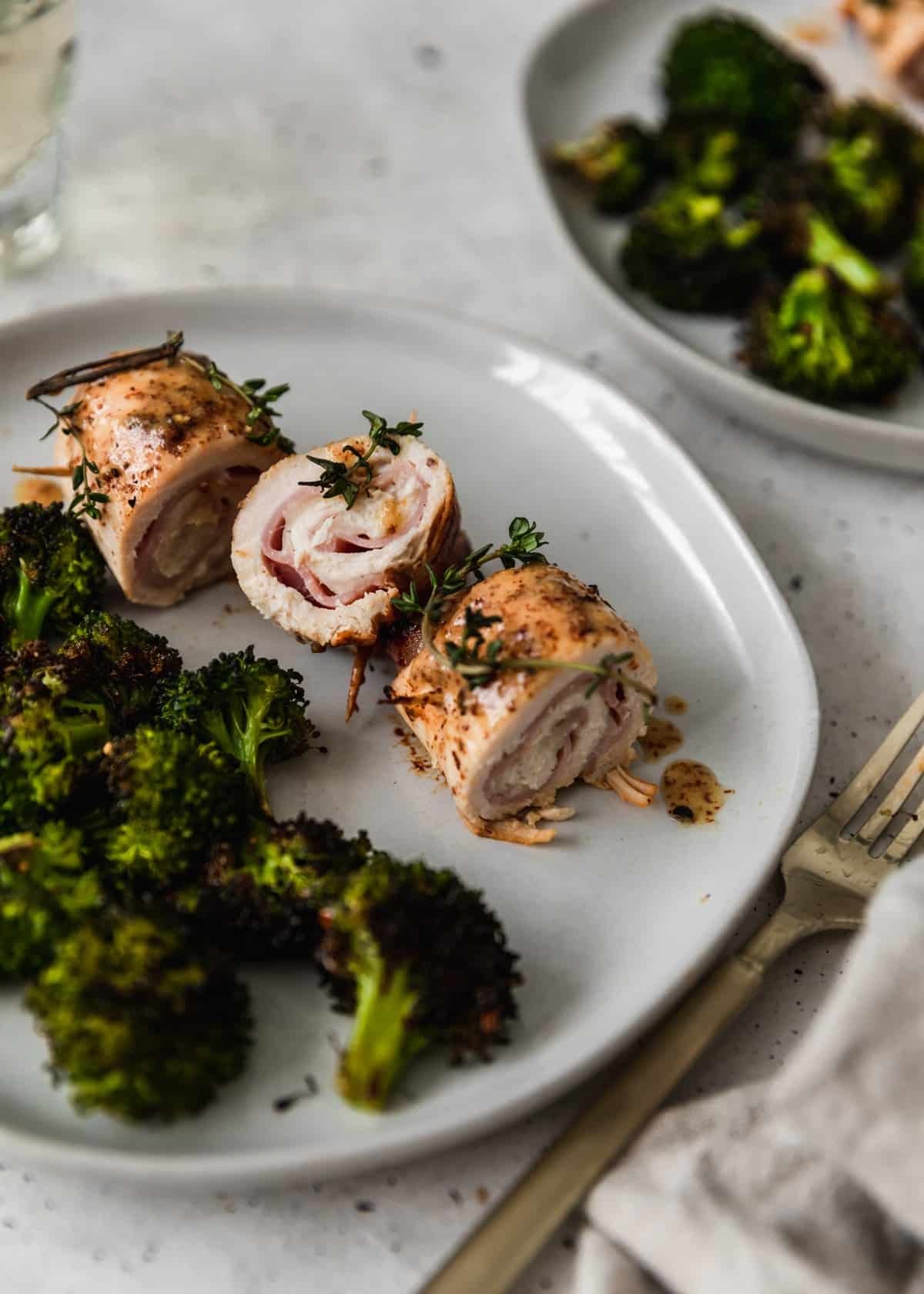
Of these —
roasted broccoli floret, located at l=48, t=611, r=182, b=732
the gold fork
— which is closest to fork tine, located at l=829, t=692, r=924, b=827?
the gold fork

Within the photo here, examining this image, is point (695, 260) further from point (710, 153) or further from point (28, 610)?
point (28, 610)

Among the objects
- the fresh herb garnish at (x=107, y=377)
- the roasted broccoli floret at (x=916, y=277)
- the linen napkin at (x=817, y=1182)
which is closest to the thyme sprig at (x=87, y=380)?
the fresh herb garnish at (x=107, y=377)

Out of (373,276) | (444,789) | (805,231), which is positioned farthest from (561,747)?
(805,231)

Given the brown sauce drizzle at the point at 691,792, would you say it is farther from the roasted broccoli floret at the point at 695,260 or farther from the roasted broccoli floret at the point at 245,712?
the roasted broccoli floret at the point at 695,260

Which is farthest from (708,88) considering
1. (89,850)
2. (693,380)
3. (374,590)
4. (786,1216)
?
(786,1216)

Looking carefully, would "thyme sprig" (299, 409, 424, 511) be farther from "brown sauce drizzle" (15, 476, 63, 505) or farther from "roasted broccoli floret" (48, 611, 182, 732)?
"brown sauce drizzle" (15, 476, 63, 505)

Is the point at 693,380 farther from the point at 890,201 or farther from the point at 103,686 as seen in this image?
the point at 103,686
